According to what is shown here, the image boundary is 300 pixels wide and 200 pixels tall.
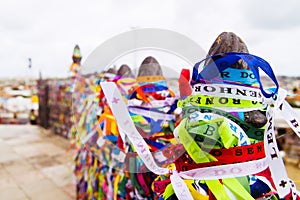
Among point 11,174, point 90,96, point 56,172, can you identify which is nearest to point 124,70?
point 90,96

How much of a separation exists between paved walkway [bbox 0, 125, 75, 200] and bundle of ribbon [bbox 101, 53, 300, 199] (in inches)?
127

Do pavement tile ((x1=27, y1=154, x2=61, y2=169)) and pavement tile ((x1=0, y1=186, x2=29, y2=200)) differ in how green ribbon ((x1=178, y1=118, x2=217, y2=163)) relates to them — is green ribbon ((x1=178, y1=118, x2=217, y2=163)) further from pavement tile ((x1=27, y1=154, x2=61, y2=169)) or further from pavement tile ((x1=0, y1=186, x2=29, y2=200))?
pavement tile ((x1=27, y1=154, x2=61, y2=169))

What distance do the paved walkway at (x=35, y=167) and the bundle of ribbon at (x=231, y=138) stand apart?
323cm

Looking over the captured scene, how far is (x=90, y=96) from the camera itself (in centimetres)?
316

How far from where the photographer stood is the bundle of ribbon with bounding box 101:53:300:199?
0.98 meters

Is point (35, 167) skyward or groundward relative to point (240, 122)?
groundward

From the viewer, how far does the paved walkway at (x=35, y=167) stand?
3.95 metres

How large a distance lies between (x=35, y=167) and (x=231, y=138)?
4.78m

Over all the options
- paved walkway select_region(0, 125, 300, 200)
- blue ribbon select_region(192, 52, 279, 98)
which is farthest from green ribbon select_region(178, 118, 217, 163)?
paved walkway select_region(0, 125, 300, 200)

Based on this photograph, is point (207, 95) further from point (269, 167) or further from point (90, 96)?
point (90, 96)

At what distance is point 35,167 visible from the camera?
4.99 m

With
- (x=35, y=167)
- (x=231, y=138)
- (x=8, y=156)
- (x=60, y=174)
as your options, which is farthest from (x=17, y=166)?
(x=231, y=138)

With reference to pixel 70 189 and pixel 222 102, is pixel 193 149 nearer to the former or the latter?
pixel 222 102

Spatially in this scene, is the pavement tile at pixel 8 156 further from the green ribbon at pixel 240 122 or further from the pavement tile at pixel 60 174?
the green ribbon at pixel 240 122
